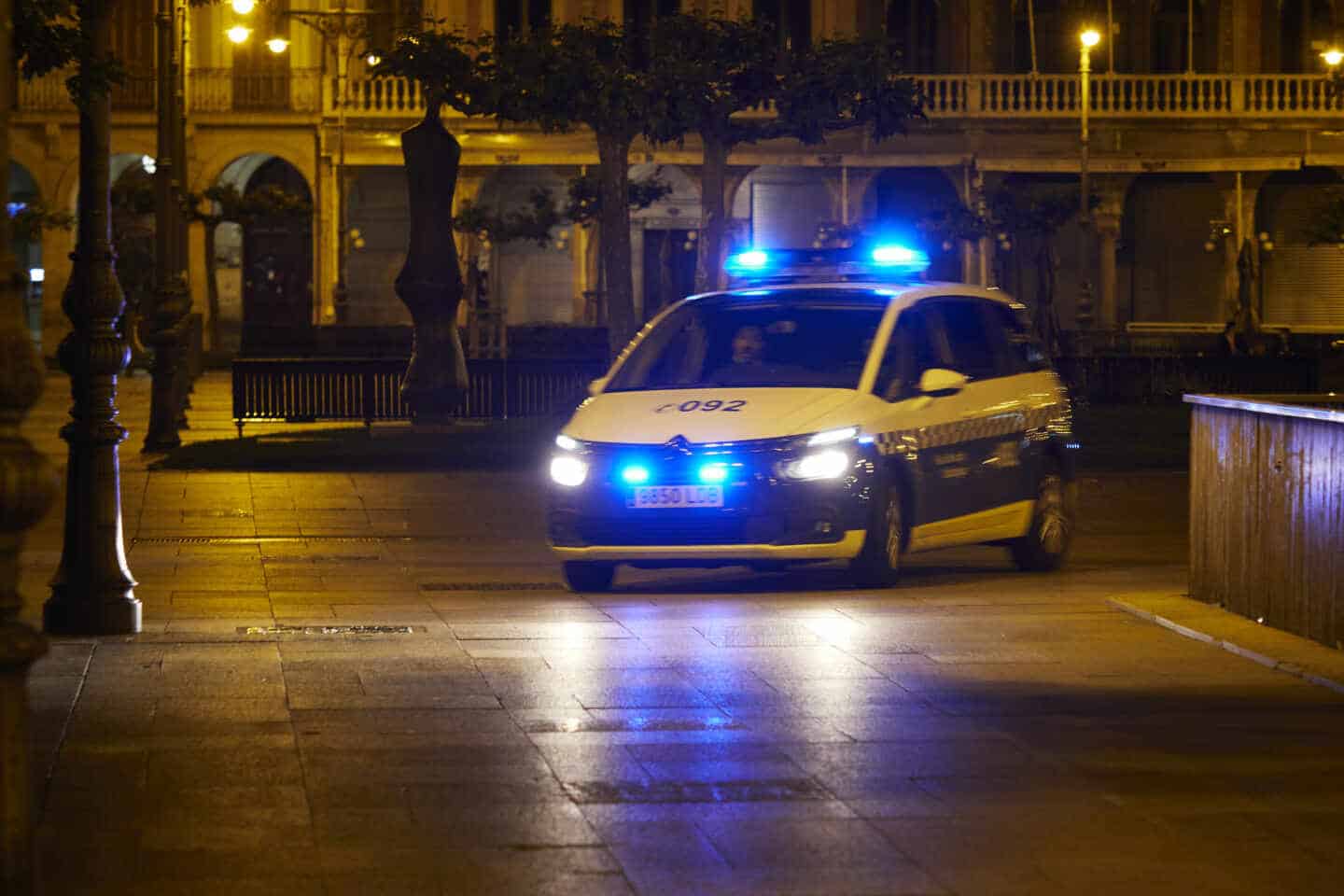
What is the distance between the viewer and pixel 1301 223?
172 ft

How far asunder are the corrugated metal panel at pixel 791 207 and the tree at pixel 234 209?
9016mm

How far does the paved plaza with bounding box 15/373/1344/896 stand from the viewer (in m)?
6.63

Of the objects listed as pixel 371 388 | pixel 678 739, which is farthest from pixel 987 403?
pixel 371 388

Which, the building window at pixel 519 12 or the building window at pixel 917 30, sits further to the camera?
the building window at pixel 917 30

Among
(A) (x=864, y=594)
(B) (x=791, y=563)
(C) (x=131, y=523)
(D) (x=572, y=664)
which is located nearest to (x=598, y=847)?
(D) (x=572, y=664)

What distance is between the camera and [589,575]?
45.0 feet

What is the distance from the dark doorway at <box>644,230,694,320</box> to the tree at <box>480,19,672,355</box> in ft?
78.1

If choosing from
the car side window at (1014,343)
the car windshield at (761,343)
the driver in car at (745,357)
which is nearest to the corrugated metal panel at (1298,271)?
the car side window at (1014,343)

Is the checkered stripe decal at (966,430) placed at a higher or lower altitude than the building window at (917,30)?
lower

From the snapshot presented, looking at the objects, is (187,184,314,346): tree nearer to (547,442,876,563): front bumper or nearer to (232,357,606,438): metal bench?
(232,357,606,438): metal bench

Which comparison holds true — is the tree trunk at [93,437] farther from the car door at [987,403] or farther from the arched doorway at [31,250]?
the arched doorway at [31,250]

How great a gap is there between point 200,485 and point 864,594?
9.87 metres

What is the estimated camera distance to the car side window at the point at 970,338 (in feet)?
48.2

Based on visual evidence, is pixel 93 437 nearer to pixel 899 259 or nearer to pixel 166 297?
pixel 899 259
